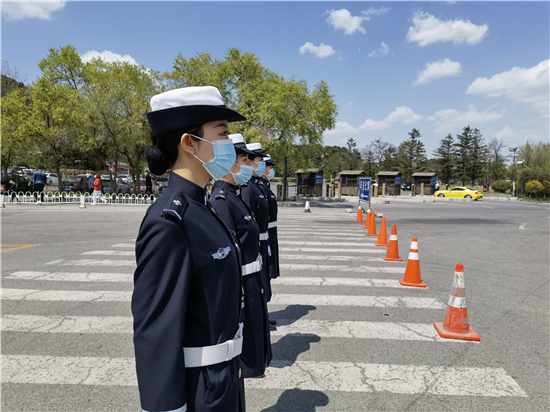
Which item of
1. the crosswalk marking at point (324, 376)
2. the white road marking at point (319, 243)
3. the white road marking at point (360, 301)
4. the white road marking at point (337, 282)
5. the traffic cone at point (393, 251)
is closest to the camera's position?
the crosswalk marking at point (324, 376)

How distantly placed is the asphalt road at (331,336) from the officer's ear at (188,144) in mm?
2420

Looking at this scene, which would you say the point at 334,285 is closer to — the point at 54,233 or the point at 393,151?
the point at 54,233

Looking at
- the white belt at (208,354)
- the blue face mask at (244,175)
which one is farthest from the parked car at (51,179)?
the white belt at (208,354)

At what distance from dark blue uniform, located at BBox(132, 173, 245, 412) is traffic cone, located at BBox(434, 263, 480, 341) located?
3.87 meters

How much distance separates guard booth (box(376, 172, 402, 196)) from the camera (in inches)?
1897

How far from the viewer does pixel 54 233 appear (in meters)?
12.4

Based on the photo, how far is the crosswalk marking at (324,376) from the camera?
11.7ft

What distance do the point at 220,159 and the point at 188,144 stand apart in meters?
0.18

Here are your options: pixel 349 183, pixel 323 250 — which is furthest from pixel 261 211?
pixel 349 183

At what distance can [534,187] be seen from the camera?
41.1 metres

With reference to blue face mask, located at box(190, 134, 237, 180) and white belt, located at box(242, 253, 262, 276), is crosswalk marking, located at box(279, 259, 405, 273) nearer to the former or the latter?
white belt, located at box(242, 253, 262, 276)

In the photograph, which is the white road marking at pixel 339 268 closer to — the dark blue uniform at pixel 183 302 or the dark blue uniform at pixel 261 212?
the dark blue uniform at pixel 261 212

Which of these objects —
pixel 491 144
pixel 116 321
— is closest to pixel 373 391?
pixel 116 321

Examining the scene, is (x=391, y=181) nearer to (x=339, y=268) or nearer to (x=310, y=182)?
(x=310, y=182)
